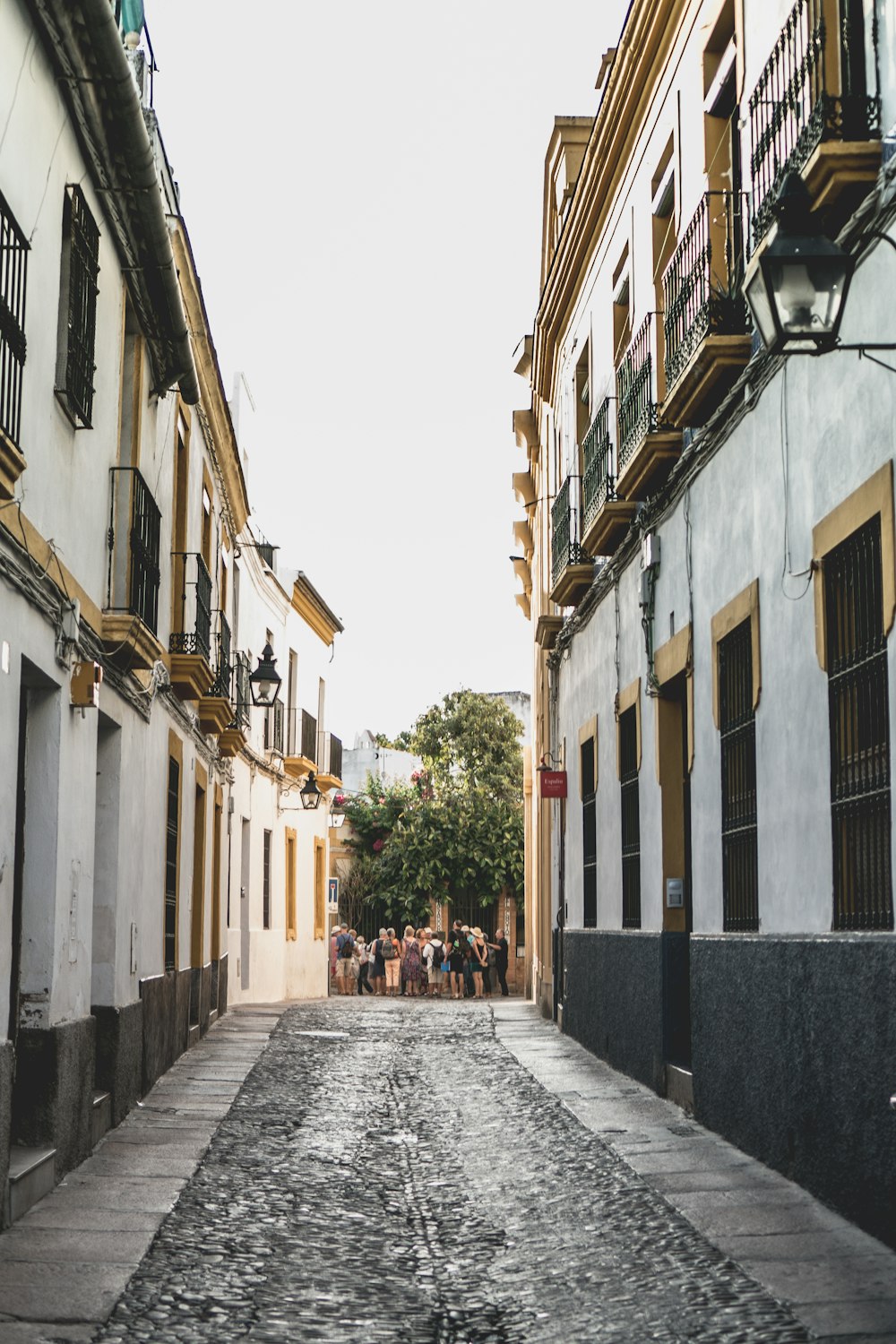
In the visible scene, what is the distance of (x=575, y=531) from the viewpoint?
54.0ft

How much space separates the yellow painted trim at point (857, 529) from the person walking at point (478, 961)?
832 inches

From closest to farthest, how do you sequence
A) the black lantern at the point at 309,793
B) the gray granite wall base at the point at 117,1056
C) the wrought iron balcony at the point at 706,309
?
the wrought iron balcony at the point at 706,309 → the gray granite wall base at the point at 117,1056 → the black lantern at the point at 309,793

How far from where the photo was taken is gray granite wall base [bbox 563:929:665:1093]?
11758 millimetres

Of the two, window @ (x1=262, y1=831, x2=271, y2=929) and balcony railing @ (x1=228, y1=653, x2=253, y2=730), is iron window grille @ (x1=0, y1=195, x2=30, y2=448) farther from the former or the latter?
window @ (x1=262, y1=831, x2=271, y2=929)

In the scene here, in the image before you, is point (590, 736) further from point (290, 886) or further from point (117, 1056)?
point (290, 886)

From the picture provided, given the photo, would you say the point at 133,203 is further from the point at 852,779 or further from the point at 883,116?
the point at 852,779

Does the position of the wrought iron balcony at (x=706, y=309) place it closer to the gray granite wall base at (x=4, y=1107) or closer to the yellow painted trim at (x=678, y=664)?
the yellow painted trim at (x=678, y=664)

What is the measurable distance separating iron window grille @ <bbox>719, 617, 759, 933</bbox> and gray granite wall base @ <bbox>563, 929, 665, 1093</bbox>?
211cm

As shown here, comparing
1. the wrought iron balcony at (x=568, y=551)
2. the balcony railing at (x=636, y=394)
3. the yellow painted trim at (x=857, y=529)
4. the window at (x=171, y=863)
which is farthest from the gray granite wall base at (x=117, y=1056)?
the wrought iron balcony at (x=568, y=551)

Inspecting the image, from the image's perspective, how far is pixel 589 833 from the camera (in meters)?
16.3

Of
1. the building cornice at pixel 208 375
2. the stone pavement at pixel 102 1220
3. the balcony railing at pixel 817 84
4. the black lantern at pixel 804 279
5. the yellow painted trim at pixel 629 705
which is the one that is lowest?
the stone pavement at pixel 102 1220

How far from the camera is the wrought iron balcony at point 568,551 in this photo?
15656 millimetres

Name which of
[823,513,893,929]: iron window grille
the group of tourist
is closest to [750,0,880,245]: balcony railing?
[823,513,893,929]: iron window grille

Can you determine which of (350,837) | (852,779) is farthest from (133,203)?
(350,837)
